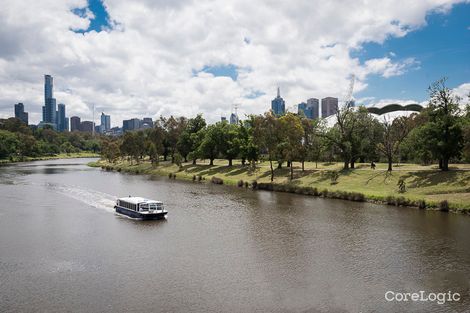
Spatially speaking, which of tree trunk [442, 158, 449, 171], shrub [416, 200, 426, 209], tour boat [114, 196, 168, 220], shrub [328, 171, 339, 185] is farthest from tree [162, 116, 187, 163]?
shrub [416, 200, 426, 209]

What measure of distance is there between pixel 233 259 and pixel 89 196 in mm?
49774

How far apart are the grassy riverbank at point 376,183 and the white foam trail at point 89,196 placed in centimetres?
3201

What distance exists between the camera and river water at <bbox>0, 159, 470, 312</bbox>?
26719mm

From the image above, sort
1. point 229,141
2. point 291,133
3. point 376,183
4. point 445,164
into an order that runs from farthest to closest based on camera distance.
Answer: point 229,141 < point 291,133 < point 376,183 < point 445,164

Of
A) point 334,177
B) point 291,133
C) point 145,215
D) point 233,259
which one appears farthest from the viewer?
point 291,133

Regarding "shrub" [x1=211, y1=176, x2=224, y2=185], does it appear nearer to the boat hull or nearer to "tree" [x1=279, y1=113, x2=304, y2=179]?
"tree" [x1=279, y1=113, x2=304, y2=179]

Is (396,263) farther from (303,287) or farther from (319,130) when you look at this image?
(319,130)

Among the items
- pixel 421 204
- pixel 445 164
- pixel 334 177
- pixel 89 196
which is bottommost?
pixel 89 196

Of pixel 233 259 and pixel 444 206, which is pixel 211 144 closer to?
pixel 444 206

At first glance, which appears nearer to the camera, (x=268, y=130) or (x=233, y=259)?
(x=233, y=259)

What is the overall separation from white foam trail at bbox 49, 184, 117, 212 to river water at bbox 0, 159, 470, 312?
4.21m

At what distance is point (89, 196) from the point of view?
3017 inches

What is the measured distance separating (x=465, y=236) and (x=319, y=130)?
63.5 m

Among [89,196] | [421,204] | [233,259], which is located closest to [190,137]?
[89,196]
